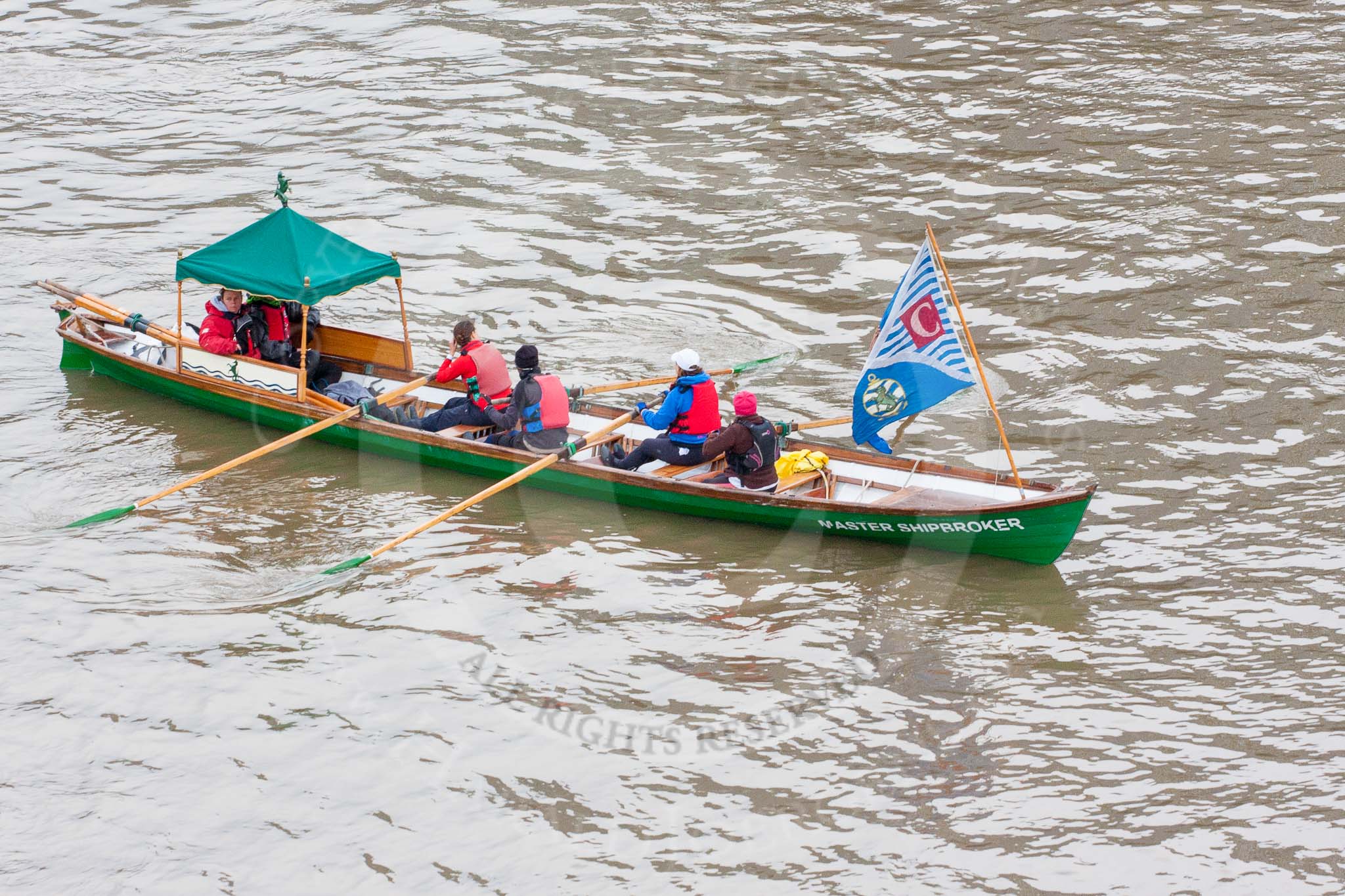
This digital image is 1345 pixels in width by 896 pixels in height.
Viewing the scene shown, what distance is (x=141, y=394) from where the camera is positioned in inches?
712

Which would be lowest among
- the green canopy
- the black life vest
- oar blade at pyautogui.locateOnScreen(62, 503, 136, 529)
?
oar blade at pyautogui.locateOnScreen(62, 503, 136, 529)

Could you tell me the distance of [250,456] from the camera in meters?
14.8

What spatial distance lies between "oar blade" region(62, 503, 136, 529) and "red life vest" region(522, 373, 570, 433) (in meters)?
4.27

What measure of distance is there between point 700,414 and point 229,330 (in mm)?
6290

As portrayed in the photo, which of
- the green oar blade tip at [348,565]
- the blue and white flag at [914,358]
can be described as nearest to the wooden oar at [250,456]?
the green oar blade tip at [348,565]

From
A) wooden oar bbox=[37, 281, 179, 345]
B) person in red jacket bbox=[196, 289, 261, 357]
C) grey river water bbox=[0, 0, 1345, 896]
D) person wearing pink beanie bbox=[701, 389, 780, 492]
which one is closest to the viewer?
grey river water bbox=[0, 0, 1345, 896]

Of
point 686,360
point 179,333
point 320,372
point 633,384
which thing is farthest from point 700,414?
point 179,333

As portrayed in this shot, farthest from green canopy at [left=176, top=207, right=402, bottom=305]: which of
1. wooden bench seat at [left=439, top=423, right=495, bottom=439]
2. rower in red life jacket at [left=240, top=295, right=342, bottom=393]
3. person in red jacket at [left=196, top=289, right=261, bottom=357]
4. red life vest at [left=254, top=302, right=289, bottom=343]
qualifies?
wooden bench seat at [left=439, top=423, right=495, bottom=439]

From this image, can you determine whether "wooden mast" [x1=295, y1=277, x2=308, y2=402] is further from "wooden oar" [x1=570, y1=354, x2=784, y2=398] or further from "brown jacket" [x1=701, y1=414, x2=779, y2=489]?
"brown jacket" [x1=701, y1=414, x2=779, y2=489]

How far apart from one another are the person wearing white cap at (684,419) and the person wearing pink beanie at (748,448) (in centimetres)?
37

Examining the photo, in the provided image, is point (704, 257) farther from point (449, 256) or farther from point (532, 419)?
point (532, 419)

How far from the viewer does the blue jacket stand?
14828 millimetres

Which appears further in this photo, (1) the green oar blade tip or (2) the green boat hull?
(1) the green oar blade tip

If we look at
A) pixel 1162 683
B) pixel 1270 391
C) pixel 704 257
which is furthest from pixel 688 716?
pixel 704 257
